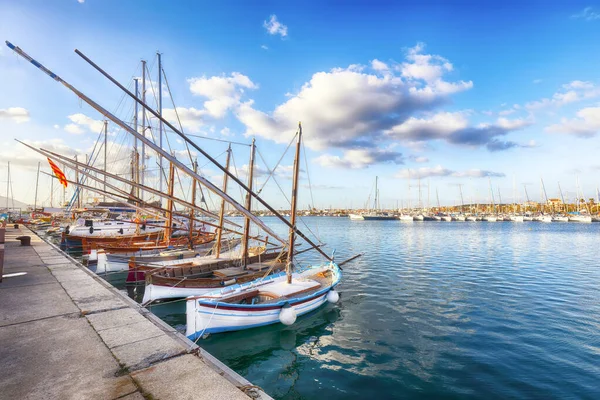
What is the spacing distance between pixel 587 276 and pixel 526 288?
939 cm

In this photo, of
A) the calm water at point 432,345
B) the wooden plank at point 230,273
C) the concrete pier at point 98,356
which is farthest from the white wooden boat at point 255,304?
the concrete pier at point 98,356

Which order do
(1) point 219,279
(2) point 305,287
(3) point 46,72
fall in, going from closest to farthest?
(3) point 46,72, (2) point 305,287, (1) point 219,279

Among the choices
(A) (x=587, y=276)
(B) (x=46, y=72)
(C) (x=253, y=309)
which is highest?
(B) (x=46, y=72)

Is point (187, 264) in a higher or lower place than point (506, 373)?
higher

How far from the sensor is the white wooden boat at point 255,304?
1084cm

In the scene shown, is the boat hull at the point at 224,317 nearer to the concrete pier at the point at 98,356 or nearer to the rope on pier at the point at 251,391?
the concrete pier at the point at 98,356

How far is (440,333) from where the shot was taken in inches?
497

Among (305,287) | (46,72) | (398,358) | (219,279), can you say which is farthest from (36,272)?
(398,358)

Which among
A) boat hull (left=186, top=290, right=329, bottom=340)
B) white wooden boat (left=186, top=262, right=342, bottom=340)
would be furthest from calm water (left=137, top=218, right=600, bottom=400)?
white wooden boat (left=186, top=262, right=342, bottom=340)

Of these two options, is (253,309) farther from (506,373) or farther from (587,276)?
(587,276)

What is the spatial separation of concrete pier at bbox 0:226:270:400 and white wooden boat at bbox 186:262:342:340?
9.64 ft

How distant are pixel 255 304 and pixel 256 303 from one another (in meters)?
1.36

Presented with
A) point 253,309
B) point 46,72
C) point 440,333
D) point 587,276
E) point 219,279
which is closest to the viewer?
point 46,72

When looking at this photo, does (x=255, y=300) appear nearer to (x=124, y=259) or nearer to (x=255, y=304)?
(x=255, y=304)
